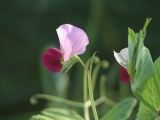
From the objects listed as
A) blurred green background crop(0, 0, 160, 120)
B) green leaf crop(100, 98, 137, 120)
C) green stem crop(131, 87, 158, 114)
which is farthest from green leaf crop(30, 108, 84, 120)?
blurred green background crop(0, 0, 160, 120)

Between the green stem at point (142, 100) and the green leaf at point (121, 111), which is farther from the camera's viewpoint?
the green leaf at point (121, 111)

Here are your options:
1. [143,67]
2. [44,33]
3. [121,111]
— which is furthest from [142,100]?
[44,33]

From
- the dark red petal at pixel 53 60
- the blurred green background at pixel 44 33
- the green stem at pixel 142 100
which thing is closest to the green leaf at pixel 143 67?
the green stem at pixel 142 100

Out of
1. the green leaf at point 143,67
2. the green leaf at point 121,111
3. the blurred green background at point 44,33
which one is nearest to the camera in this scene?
the green leaf at point 143,67

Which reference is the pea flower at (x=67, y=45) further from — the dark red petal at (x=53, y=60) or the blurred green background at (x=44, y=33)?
the blurred green background at (x=44, y=33)

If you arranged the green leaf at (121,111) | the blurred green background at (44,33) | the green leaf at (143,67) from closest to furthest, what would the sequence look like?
the green leaf at (143,67) < the green leaf at (121,111) < the blurred green background at (44,33)

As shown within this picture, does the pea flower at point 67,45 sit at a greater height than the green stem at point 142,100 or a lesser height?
greater

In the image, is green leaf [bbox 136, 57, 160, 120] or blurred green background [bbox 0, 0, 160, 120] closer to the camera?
green leaf [bbox 136, 57, 160, 120]

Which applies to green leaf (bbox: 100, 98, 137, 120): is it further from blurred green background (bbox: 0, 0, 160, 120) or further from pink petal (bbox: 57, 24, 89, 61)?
blurred green background (bbox: 0, 0, 160, 120)
